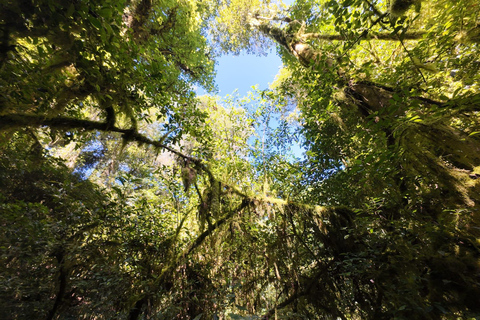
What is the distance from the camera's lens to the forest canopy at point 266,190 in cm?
207

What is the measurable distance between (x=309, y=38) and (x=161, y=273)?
6789mm

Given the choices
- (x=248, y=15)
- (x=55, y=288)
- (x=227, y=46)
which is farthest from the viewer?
(x=227, y=46)

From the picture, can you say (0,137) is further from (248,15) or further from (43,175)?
(248,15)

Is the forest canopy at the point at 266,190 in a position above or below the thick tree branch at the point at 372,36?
below

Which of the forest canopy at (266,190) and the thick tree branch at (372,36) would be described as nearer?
the forest canopy at (266,190)

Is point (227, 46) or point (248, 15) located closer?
point (248, 15)

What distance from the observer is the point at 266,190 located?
12.8 feet

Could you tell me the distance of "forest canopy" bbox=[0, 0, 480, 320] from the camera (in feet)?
6.78

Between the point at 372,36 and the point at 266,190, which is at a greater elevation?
the point at 372,36

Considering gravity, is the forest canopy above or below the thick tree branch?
below

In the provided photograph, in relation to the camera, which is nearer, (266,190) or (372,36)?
(372,36)

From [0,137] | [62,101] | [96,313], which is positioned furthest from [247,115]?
[96,313]

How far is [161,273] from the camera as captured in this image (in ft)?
10.9

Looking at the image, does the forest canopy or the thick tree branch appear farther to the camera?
the thick tree branch
